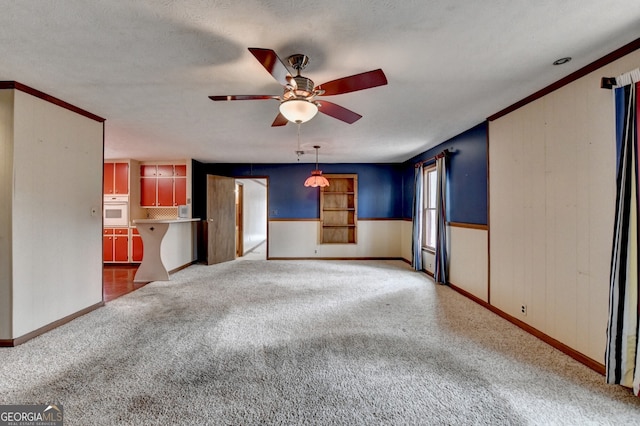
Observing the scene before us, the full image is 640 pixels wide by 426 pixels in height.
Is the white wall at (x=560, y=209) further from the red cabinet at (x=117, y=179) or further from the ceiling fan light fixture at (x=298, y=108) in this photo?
the red cabinet at (x=117, y=179)

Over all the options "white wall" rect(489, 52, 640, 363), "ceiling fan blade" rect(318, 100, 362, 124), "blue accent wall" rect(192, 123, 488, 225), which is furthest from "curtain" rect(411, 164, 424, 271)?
"ceiling fan blade" rect(318, 100, 362, 124)

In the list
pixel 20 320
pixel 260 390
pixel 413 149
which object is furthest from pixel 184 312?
pixel 413 149

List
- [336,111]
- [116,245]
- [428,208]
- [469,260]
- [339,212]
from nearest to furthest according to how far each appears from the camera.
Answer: [336,111], [469,260], [428,208], [116,245], [339,212]

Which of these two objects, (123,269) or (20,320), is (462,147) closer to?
(20,320)

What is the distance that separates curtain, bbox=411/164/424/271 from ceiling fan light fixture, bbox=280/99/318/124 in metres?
4.04

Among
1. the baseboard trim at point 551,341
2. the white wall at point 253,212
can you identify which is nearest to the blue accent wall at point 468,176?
the baseboard trim at point 551,341

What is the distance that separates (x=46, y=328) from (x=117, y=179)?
418 centimetres

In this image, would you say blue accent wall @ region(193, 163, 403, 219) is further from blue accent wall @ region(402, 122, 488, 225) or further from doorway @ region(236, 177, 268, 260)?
blue accent wall @ region(402, 122, 488, 225)

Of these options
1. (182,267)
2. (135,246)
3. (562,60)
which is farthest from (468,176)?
(135,246)

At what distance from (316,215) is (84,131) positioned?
15.3 feet

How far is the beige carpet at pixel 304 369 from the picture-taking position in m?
1.74

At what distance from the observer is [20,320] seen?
8.70 feet

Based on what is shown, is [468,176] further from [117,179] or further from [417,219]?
[117,179]

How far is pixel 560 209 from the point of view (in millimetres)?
2572
